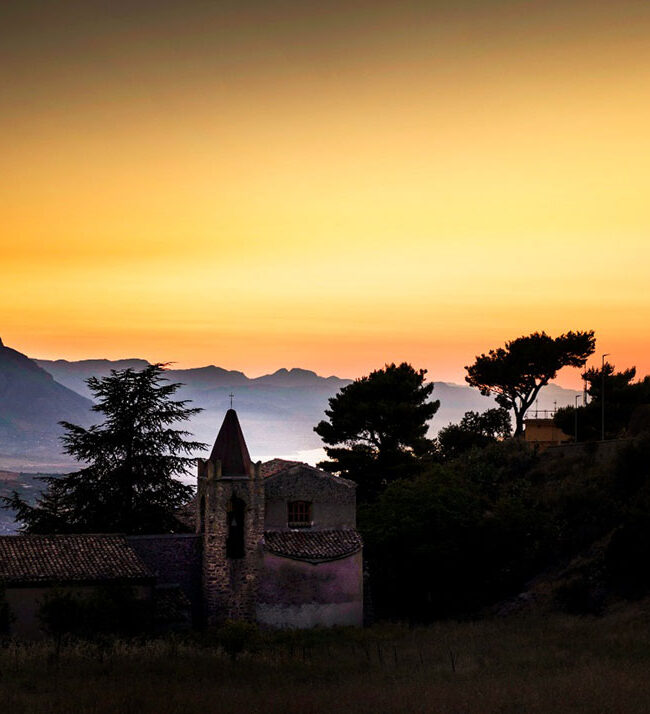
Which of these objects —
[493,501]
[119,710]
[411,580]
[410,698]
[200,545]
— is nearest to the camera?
[119,710]

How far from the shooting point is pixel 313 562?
4319cm

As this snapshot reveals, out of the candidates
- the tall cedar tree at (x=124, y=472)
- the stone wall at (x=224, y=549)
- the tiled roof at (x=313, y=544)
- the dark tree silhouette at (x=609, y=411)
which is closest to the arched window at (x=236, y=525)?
the stone wall at (x=224, y=549)

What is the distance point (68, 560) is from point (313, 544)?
1099 centimetres

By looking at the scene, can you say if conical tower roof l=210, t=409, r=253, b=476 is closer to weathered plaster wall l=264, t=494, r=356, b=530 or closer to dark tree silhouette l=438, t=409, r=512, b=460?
weathered plaster wall l=264, t=494, r=356, b=530

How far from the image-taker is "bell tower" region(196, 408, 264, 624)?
4147cm

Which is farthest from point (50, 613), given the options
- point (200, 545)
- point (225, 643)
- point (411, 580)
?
point (411, 580)

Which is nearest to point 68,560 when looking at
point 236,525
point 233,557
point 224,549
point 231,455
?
point 224,549

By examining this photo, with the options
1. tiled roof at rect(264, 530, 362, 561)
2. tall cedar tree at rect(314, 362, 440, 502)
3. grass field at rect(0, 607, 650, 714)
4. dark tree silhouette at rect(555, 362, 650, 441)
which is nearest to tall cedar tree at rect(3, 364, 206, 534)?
tiled roof at rect(264, 530, 362, 561)

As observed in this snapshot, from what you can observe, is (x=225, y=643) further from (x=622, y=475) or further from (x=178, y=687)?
(x=622, y=475)

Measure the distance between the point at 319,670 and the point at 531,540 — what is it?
22.4 metres

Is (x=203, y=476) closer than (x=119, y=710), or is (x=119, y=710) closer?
(x=119, y=710)

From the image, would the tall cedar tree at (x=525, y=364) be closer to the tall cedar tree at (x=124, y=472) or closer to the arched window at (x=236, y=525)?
the tall cedar tree at (x=124, y=472)

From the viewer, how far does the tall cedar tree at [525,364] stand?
8100cm

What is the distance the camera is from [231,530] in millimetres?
42219
